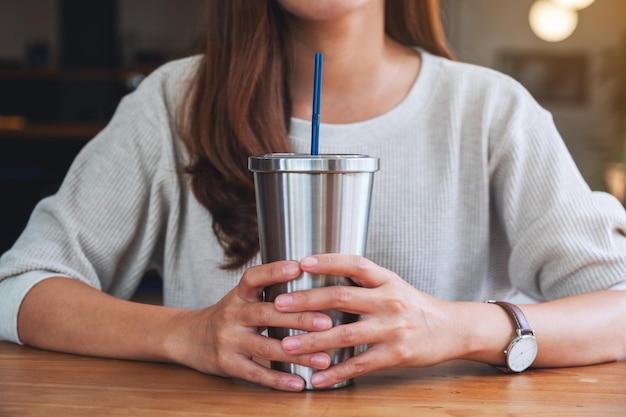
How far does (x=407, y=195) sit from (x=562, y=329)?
0.38 metres

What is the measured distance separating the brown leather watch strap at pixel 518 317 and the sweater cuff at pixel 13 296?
584 millimetres

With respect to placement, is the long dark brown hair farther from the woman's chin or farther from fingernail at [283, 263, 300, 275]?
fingernail at [283, 263, 300, 275]

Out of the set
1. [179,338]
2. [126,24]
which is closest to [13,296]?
[179,338]

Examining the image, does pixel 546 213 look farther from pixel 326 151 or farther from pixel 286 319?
pixel 286 319

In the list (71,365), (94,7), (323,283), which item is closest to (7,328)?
(71,365)

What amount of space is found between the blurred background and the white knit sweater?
151 inches

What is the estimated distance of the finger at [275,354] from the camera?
0.85m

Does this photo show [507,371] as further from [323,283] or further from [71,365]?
[71,365]

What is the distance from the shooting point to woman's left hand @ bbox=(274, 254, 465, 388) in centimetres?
83

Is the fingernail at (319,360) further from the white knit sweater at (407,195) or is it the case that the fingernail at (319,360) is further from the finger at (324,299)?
the white knit sweater at (407,195)

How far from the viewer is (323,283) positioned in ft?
2.73

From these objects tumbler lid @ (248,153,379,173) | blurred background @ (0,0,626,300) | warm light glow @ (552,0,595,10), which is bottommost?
blurred background @ (0,0,626,300)

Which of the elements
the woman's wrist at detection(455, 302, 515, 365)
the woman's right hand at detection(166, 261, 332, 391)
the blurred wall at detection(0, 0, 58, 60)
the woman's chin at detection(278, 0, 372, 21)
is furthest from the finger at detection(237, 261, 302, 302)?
the blurred wall at detection(0, 0, 58, 60)

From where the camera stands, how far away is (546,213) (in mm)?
1256
